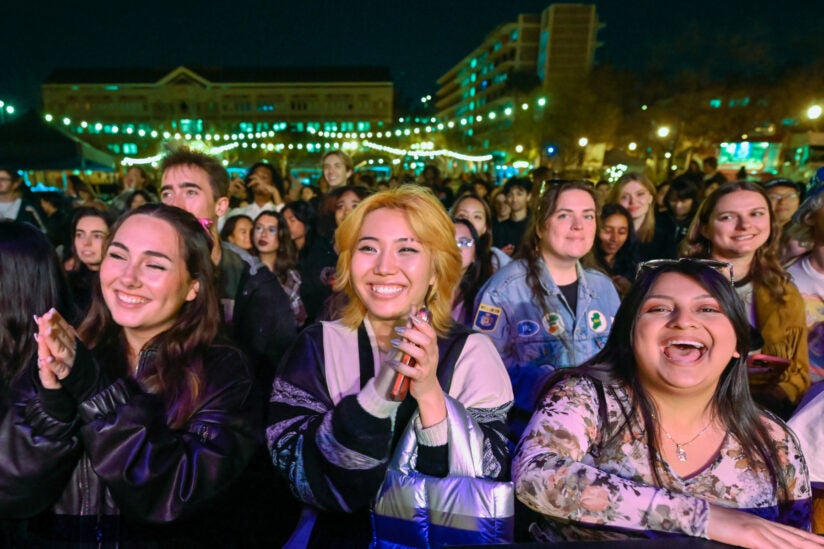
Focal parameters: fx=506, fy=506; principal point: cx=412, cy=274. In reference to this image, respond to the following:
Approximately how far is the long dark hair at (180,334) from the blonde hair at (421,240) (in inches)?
22.3

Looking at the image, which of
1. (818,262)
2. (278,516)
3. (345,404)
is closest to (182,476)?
(345,404)

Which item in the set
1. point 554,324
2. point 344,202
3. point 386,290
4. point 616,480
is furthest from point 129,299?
point 344,202

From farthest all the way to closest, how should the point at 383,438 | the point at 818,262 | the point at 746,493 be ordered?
the point at 818,262
the point at 746,493
the point at 383,438

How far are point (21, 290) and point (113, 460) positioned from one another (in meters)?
0.94

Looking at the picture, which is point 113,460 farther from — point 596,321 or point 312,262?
point 312,262

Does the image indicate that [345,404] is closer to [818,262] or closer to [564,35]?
[818,262]

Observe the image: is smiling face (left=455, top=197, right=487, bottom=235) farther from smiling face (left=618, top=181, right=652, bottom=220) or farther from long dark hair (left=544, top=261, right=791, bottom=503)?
long dark hair (left=544, top=261, right=791, bottom=503)

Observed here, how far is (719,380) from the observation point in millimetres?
1819

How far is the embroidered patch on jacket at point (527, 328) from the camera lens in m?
3.15

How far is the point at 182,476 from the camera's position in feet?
5.52

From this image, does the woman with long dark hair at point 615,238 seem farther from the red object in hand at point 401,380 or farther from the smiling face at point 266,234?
the red object in hand at point 401,380

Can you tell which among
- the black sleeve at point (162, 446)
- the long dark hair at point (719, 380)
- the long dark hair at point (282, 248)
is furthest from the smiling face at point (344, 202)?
the long dark hair at point (719, 380)

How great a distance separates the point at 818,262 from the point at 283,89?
9251 centimetres

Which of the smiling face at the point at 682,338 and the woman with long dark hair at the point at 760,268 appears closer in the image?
the smiling face at the point at 682,338
